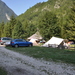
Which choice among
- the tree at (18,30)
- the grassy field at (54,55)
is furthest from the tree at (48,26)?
the grassy field at (54,55)

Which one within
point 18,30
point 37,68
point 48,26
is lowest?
point 37,68

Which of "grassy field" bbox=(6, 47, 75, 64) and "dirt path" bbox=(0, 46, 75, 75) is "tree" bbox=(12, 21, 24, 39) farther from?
"dirt path" bbox=(0, 46, 75, 75)

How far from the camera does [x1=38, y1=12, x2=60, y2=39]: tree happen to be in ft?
134

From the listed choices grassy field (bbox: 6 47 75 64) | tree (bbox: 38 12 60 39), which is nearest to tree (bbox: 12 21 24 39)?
tree (bbox: 38 12 60 39)

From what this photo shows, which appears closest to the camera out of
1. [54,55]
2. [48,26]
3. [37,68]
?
[37,68]

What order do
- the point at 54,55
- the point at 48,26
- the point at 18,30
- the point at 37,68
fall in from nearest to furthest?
the point at 37,68 → the point at 54,55 → the point at 48,26 → the point at 18,30

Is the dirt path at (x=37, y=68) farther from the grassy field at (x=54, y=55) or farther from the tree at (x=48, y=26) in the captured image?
the tree at (x=48, y=26)

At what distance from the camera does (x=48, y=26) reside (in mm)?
41562

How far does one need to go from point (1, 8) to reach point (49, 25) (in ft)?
485

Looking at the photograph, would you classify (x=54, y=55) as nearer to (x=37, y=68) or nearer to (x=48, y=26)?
(x=37, y=68)

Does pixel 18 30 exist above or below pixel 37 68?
above

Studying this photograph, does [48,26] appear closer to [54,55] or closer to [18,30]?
[18,30]

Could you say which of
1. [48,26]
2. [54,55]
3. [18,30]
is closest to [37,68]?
[54,55]

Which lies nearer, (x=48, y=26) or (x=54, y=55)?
(x=54, y=55)
